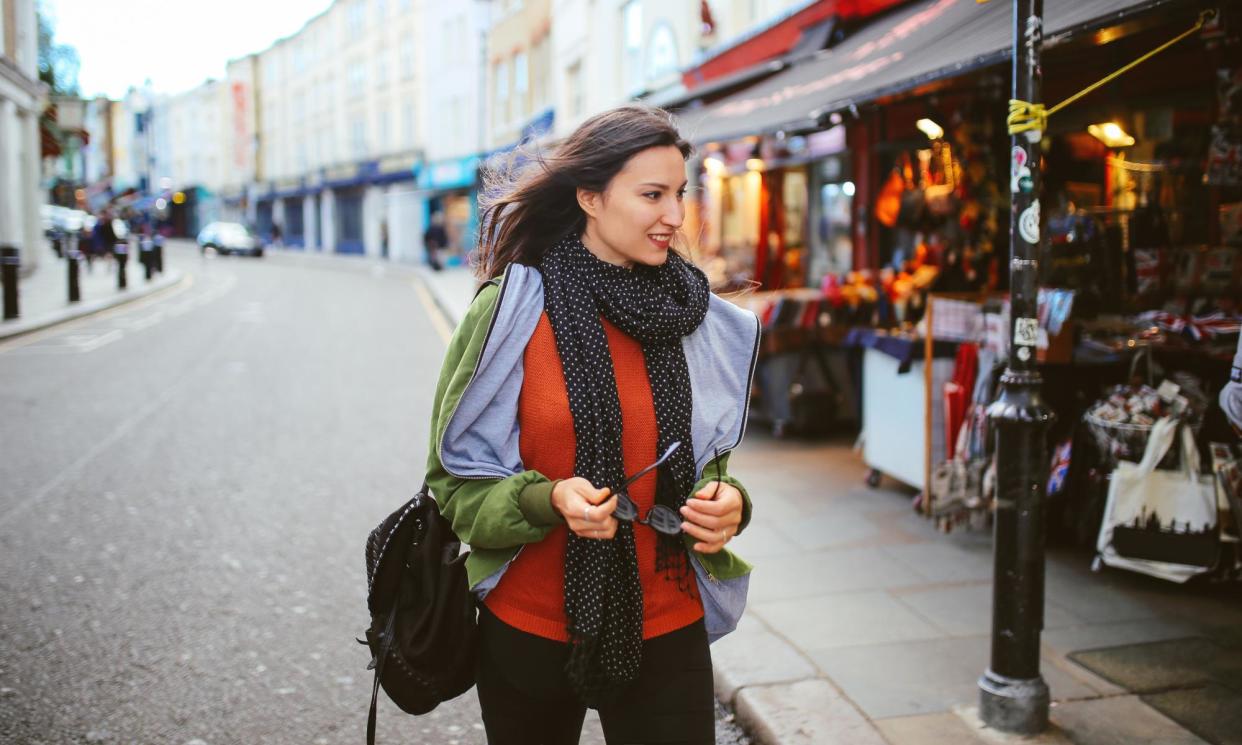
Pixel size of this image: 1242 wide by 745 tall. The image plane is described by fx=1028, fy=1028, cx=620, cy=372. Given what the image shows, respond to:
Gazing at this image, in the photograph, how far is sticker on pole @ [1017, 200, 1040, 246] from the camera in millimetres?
3104

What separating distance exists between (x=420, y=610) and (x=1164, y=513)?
3.62 meters

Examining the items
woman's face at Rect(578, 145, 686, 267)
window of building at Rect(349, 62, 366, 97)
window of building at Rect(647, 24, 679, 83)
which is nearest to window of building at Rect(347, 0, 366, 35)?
window of building at Rect(349, 62, 366, 97)

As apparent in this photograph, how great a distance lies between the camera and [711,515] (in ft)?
5.92

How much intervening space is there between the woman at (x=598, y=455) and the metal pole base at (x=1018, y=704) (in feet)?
5.32

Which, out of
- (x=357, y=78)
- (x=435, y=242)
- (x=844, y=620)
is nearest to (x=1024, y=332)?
(x=844, y=620)

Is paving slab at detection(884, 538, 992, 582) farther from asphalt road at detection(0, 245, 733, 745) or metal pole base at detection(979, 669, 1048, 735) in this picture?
asphalt road at detection(0, 245, 733, 745)

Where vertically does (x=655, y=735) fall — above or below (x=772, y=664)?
above

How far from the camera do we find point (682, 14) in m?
15.7

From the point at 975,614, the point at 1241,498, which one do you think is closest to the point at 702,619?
the point at 975,614

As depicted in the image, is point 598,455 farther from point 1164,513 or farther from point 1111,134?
point 1111,134

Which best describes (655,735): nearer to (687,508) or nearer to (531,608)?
(531,608)

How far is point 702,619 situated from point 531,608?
351 mm

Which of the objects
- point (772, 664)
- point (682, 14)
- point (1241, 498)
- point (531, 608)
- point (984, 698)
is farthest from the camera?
point (682, 14)

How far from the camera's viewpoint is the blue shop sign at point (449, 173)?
35.7 meters
